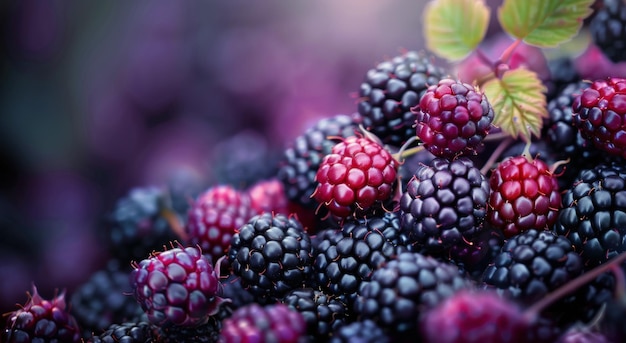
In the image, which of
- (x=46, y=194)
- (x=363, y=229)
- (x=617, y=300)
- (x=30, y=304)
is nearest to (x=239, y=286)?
(x=363, y=229)

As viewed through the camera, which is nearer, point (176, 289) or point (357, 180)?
point (176, 289)

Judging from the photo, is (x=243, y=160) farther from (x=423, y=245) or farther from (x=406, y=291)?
(x=406, y=291)

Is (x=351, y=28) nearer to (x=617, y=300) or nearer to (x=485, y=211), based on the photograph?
(x=485, y=211)

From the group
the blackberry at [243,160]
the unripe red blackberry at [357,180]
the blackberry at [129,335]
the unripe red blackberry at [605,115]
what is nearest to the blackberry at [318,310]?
the unripe red blackberry at [357,180]

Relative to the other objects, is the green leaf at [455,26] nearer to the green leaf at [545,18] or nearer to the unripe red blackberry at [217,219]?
the green leaf at [545,18]

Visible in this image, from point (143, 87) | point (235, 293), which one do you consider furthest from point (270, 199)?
point (143, 87)
